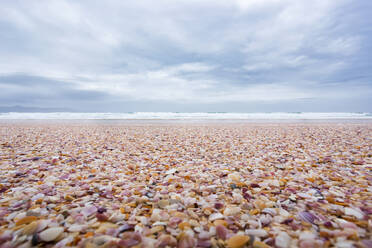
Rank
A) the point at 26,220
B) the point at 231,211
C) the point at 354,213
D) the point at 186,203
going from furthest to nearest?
the point at 186,203 → the point at 231,211 → the point at 354,213 → the point at 26,220

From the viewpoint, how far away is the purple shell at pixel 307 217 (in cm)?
151

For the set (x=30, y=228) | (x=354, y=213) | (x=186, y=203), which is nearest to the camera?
(x=30, y=228)

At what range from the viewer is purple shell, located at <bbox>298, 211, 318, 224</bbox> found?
151 cm

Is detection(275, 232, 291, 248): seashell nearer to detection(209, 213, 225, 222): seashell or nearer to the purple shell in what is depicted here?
the purple shell

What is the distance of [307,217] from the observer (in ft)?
5.10

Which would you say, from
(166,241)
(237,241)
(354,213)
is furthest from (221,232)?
(354,213)

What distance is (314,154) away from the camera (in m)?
3.88

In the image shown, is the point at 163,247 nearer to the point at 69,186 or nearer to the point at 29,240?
the point at 29,240

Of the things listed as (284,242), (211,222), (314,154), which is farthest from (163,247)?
(314,154)

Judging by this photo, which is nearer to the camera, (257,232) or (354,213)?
(257,232)

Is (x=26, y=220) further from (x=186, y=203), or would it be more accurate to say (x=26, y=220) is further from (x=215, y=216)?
(x=215, y=216)

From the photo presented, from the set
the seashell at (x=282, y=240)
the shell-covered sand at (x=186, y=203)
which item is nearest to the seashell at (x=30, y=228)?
the shell-covered sand at (x=186, y=203)

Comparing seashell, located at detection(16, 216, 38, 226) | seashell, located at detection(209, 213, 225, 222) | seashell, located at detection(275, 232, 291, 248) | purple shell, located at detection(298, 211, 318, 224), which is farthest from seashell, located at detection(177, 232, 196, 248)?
seashell, located at detection(16, 216, 38, 226)

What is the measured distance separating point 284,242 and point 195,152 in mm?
3102
